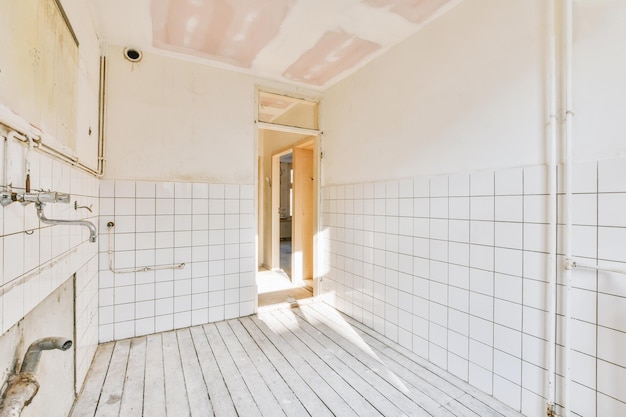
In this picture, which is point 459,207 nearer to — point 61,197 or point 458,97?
point 458,97

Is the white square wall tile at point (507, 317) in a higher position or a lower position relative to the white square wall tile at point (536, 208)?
lower

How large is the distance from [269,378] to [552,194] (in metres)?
1.97

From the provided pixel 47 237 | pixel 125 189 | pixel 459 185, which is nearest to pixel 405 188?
pixel 459 185

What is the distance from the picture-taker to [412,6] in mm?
1995

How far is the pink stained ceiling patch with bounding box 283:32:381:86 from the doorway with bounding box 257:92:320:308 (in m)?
0.36

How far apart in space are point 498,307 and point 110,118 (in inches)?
125

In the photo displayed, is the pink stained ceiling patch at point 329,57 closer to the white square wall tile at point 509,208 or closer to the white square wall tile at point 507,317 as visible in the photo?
the white square wall tile at point 509,208

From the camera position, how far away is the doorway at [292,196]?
11.5ft

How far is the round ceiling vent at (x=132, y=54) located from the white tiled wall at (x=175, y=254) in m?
1.05

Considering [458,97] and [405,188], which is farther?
[405,188]

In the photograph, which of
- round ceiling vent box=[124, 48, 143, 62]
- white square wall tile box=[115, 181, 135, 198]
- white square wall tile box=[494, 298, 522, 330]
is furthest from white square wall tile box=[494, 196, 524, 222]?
round ceiling vent box=[124, 48, 143, 62]

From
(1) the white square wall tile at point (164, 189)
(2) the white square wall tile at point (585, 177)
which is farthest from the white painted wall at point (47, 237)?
(2) the white square wall tile at point (585, 177)

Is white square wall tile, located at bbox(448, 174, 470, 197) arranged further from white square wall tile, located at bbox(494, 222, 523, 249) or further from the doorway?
the doorway

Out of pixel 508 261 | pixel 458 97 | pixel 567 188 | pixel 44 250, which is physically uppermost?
pixel 458 97
